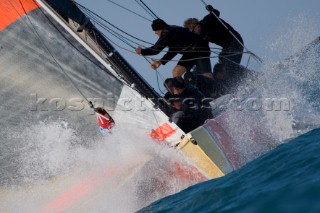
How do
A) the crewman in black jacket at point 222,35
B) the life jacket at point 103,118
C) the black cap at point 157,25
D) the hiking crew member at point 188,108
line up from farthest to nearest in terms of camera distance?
the crewman in black jacket at point 222,35, the black cap at point 157,25, the hiking crew member at point 188,108, the life jacket at point 103,118

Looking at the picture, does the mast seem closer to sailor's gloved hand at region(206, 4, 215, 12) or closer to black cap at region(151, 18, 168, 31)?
black cap at region(151, 18, 168, 31)

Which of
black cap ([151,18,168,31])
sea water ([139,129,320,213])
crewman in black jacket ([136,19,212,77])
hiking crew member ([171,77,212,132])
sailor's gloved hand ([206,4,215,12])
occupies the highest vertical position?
black cap ([151,18,168,31])

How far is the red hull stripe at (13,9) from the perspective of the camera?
541 centimetres

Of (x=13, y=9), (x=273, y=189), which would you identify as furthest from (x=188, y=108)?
(x=273, y=189)

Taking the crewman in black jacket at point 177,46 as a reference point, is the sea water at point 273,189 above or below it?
below

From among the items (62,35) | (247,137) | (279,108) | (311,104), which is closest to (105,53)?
(62,35)

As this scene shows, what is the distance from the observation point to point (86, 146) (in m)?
5.63

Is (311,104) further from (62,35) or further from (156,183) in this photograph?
(62,35)

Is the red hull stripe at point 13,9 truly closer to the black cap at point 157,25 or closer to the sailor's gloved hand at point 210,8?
the black cap at point 157,25

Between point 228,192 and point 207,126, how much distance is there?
184 cm

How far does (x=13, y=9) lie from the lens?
214 inches

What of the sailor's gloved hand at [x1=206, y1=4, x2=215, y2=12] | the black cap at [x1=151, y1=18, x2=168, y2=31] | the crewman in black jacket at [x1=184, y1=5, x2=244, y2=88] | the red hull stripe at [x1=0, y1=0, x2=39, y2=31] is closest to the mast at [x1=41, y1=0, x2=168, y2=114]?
the red hull stripe at [x1=0, y1=0, x2=39, y2=31]

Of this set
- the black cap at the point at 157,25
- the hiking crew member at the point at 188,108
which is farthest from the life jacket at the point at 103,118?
the black cap at the point at 157,25

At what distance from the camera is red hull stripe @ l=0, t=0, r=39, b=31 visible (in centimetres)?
541
